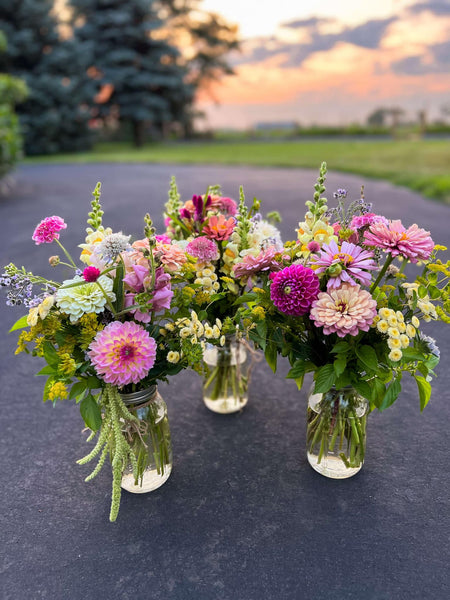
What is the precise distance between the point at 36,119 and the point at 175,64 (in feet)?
27.8

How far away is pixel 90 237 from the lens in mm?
1640

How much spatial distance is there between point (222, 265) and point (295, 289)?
572mm

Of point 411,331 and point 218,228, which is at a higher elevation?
point 218,228

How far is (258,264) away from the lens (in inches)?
61.5

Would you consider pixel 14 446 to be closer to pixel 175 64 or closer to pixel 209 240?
pixel 209 240

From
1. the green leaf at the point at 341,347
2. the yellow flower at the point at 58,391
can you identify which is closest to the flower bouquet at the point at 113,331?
the yellow flower at the point at 58,391

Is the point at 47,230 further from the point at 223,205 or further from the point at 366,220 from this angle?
the point at 366,220

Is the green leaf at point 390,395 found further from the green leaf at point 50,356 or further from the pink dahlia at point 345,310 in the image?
the green leaf at point 50,356

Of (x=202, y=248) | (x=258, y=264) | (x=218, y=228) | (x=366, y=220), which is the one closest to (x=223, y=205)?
(x=218, y=228)

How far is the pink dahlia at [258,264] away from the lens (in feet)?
5.13

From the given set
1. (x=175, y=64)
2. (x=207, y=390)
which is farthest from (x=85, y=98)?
(x=207, y=390)

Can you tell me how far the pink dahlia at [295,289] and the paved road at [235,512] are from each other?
83 centimetres

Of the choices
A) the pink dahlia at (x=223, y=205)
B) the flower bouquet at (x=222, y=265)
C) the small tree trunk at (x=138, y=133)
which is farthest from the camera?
the small tree trunk at (x=138, y=133)

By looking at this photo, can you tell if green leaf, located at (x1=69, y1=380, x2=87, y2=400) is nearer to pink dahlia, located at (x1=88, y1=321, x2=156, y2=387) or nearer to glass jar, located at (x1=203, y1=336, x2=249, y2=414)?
pink dahlia, located at (x1=88, y1=321, x2=156, y2=387)
